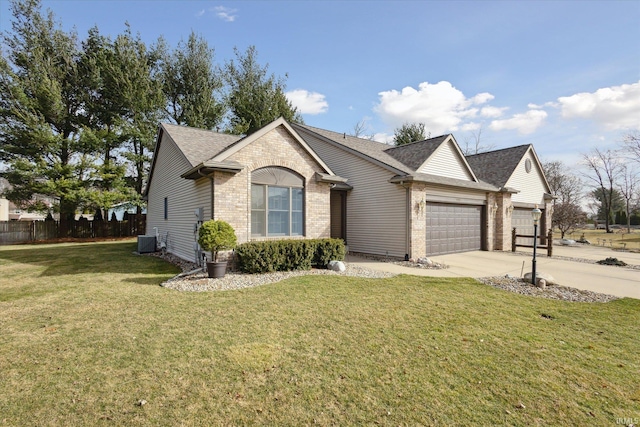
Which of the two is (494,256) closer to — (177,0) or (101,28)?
(177,0)

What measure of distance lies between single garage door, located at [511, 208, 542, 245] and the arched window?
14.4m

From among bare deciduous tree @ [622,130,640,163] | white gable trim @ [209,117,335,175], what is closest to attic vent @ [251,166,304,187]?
white gable trim @ [209,117,335,175]

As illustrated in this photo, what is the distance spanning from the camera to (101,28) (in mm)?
24281

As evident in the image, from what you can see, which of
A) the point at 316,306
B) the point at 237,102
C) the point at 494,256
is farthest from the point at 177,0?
the point at 237,102

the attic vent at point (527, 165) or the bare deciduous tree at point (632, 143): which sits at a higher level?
the bare deciduous tree at point (632, 143)

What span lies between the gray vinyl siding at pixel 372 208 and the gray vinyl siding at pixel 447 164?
1.87m

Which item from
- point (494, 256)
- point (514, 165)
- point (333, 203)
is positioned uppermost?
point (514, 165)

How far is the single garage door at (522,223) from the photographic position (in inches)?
720

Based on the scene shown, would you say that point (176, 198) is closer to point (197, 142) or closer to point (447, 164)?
point (197, 142)

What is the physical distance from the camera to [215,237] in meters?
8.20

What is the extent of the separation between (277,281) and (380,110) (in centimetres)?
2550

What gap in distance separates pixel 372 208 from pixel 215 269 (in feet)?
26.1

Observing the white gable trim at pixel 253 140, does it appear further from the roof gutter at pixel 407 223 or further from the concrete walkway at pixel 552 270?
the concrete walkway at pixel 552 270

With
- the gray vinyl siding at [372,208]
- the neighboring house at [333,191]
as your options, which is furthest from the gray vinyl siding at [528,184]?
the gray vinyl siding at [372,208]
